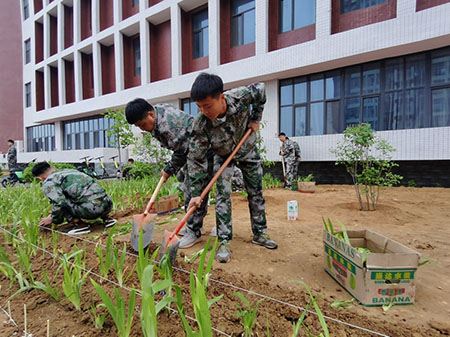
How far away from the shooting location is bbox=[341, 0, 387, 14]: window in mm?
7382

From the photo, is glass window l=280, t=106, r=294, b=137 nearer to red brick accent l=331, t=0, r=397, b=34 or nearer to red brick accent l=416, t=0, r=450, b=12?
red brick accent l=331, t=0, r=397, b=34

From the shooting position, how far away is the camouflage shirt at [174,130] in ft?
8.36

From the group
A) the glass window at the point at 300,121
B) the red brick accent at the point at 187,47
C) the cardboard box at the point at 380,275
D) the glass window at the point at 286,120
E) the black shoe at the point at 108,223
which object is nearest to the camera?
the cardboard box at the point at 380,275

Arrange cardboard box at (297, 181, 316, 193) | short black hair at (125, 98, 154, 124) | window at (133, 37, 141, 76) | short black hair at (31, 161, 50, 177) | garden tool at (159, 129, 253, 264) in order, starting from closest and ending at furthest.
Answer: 1. garden tool at (159, 129, 253, 264)
2. short black hair at (125, 98, 154, 124)
3. short black hair at (31, 161, 50, 177)
4. cardboard box at (297, 181, 316, 193)
5. window at (133, 37, 141, 76)

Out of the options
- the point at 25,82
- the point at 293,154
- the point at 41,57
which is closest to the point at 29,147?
the point at 25,82

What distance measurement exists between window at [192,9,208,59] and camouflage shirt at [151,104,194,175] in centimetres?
968

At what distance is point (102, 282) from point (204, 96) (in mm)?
1491

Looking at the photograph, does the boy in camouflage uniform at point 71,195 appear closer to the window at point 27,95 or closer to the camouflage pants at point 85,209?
the camouflage pants at point 85,209

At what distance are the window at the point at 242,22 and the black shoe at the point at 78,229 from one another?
900 centimetres

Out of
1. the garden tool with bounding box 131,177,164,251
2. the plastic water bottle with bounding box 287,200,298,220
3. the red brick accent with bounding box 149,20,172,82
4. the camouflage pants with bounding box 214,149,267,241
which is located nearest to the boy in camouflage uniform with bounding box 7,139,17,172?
the red brick accent with bounding box 149,20,172,82

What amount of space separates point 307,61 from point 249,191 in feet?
22.1

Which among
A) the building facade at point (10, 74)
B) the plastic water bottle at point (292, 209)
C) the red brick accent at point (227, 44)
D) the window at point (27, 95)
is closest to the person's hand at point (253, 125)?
the plastic water bottle at point (292, 209)

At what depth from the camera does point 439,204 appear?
4.40m

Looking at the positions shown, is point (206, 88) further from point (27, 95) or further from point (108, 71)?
point (27, 95)
